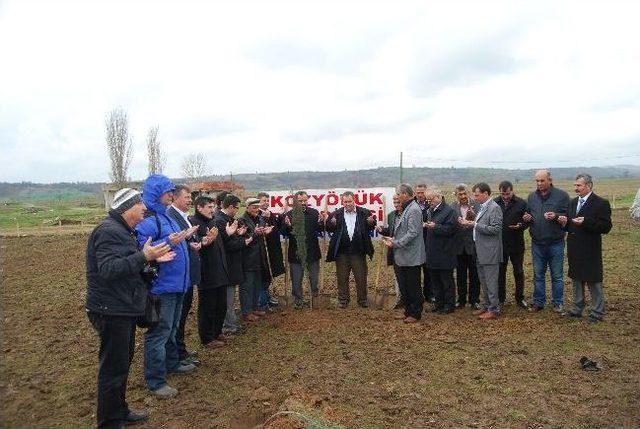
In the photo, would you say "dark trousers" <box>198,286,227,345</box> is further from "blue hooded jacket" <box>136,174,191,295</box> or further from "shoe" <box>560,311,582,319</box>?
"shoe" <box>560,311,582,319</box>

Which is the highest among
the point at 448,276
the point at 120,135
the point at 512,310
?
the point at 120,135

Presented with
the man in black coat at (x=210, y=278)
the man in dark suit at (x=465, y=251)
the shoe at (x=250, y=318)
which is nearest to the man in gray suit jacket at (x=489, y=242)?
the man in dark suit at (x=465, y=251)

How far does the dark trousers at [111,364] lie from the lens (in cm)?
408

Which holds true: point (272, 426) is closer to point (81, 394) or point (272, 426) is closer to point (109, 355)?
point (109, 355)

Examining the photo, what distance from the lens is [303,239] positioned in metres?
8.12

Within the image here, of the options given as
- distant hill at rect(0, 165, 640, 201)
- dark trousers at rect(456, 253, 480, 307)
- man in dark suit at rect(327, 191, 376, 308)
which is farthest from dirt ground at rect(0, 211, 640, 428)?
distant hill at rect(0, 165, 640, 201)

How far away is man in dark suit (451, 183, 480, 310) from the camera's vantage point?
26.2 feet

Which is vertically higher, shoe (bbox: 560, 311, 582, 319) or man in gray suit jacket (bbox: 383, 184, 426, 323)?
man in gray suit jacket (bbox: 383, 184, 426, 323)

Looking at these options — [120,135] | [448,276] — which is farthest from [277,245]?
[120,135]

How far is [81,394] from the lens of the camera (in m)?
5.13

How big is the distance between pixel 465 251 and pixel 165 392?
17.7ft

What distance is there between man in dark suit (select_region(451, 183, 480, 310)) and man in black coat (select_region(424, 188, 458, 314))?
26 cm

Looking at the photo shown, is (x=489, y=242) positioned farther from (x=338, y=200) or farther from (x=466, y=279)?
(x=338, y=200)

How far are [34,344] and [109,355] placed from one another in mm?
3773
